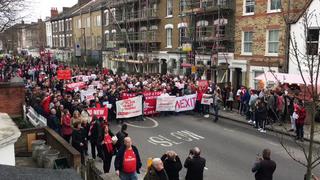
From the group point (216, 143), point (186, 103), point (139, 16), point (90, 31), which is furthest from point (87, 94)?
point (90, 31)

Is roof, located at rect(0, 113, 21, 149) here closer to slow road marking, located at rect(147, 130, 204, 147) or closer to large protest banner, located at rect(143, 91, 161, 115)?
slow road marking, located at rect(147, 130, 204, 147)

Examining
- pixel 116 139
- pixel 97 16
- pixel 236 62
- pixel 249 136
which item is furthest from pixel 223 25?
pixel 97 16

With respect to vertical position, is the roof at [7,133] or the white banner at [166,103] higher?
the roof at [7,133]

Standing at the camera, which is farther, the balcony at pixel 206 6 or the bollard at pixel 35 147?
the balcony at pixel 206 6

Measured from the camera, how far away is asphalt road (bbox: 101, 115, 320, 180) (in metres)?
11.8

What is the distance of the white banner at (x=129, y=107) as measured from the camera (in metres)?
18.6

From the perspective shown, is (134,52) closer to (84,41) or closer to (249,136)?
(84,41)

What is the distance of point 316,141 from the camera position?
1502 cm

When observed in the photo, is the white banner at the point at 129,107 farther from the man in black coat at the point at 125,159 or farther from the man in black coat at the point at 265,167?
the man in black coat at the point at 265,167

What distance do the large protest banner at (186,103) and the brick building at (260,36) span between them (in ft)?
18.2

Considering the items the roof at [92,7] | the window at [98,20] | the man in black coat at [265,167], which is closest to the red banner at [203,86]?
the man in black coat at [265,167]

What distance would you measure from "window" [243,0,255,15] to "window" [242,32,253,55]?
1.45 metres

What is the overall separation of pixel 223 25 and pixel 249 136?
1471cm

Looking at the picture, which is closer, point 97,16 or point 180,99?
point 180,99
